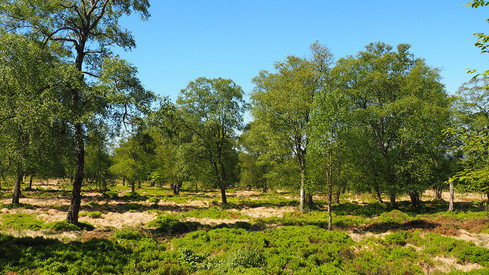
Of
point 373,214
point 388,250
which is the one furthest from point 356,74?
point 388,250

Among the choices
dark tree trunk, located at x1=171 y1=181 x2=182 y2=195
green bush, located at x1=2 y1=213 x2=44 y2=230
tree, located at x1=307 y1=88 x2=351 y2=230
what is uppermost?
tree, located at x1=307 y1=88 x2=351 y2=230

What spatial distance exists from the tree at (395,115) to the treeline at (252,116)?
5.5 inches

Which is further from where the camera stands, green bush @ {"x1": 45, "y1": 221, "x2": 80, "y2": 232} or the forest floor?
green bush @ {"x1": 45, "y1": 221, "x2": 80, "y2": 232}

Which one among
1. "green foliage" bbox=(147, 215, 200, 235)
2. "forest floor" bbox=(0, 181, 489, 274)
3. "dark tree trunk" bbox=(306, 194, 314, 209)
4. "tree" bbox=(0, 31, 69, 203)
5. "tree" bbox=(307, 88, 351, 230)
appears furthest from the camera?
"dark tree trunk" bbox=(306, 194, 314, 209)

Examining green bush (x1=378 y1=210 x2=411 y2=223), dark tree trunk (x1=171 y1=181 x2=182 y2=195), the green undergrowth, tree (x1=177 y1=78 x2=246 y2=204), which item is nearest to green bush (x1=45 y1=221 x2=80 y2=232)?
the green undergrowth

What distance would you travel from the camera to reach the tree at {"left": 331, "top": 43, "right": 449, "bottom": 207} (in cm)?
2380

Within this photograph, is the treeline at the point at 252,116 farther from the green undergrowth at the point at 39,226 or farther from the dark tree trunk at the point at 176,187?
the dark tree trunk at the point at 176,187

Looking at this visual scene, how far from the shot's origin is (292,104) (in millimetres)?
22031

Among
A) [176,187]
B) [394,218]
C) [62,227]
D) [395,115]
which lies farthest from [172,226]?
[176,187]

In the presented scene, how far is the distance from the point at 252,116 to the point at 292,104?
589cm

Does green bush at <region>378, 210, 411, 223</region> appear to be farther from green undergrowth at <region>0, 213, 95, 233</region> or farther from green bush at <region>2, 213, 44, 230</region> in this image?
green bush at <region>2, 213, 44, 230</region>

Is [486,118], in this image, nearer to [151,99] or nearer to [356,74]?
[356,74]

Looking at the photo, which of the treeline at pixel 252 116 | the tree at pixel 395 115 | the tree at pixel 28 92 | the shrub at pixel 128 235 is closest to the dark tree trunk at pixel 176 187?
the treeline at pixel 252 116

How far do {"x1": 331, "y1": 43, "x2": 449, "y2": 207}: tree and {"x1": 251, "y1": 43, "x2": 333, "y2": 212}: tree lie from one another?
2.78 meters
